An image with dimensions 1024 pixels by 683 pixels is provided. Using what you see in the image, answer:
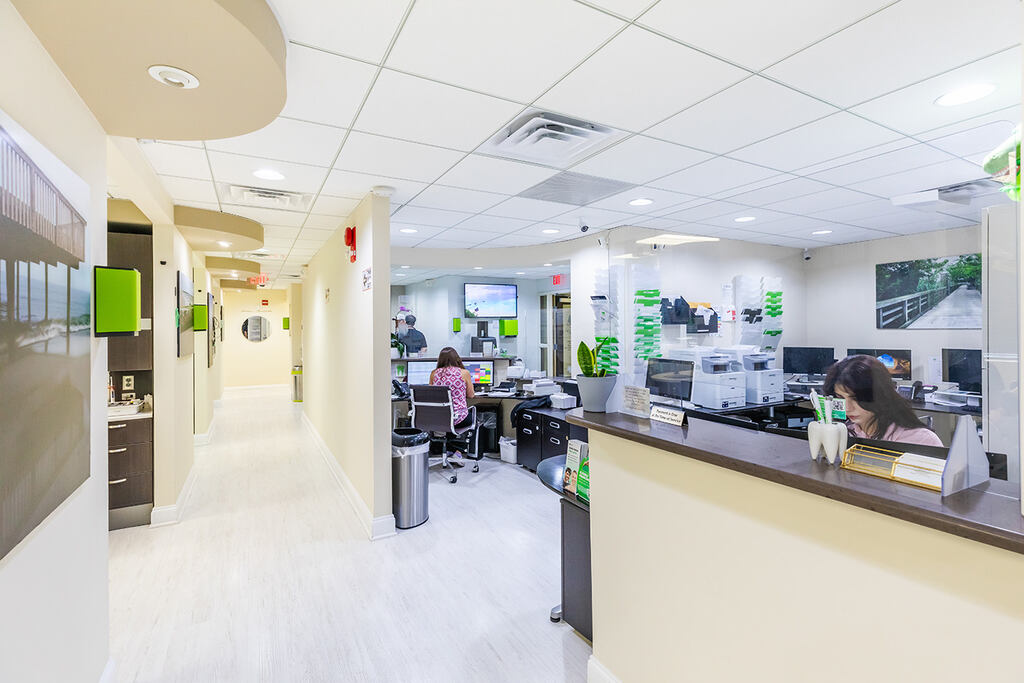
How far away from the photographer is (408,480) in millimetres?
3713

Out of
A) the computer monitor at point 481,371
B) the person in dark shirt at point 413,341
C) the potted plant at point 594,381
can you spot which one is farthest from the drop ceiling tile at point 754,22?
the person in dark shirt at point 413,341

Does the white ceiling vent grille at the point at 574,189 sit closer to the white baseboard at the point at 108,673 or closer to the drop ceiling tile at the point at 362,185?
the drop ceiling tile at the point at 362,185

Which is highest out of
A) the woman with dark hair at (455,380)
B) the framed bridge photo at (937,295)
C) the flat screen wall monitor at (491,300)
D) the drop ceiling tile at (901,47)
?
the drop ceiling tile at (901,47)

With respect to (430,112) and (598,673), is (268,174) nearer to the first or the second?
(430,112)

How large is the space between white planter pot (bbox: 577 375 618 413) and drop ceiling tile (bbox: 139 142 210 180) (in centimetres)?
246

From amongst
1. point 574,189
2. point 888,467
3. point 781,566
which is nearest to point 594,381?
point 781,566

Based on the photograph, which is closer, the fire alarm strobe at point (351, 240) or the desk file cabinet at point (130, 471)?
the desk file cabinet at point (130, 471)

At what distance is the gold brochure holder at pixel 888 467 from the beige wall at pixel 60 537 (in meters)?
2.09

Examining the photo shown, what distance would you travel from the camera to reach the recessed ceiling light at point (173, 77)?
4.85ft

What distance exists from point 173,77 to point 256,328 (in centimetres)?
1202

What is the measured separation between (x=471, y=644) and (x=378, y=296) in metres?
2.28

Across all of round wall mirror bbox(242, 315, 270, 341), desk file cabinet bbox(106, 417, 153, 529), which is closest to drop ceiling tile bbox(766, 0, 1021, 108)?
desk file cabinet bbox(106, 417, 153, 529)

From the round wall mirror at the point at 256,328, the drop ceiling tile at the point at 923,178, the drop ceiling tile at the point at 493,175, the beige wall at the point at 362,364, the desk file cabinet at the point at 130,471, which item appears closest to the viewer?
the drop ceiling tile at the point at 493,175

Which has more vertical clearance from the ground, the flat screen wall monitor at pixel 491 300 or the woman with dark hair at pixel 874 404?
the flat screen wall monitor at pixel 491 300
